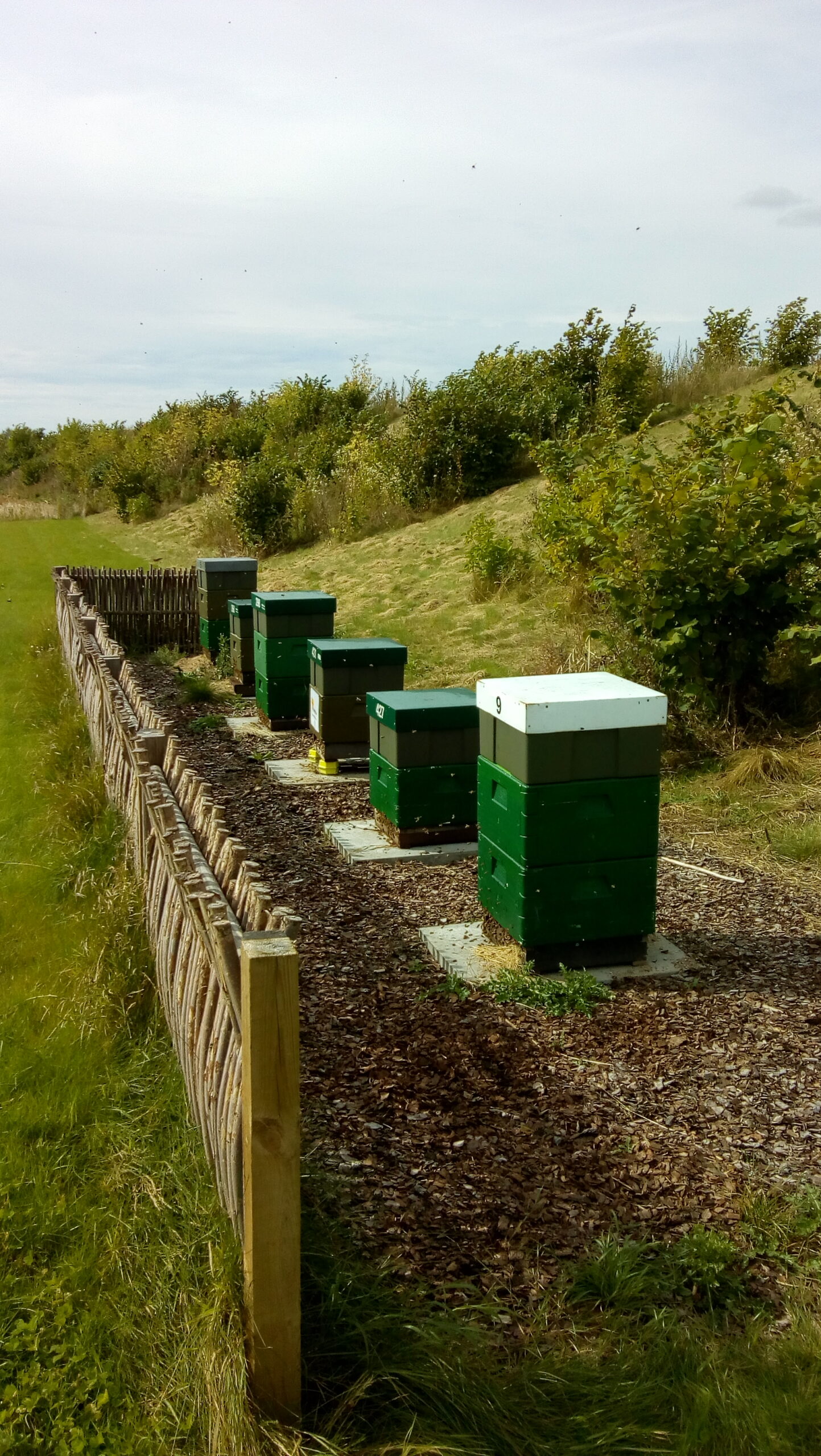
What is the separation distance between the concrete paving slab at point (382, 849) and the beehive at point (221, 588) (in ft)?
21.5

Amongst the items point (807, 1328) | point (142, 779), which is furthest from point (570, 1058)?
point (142, 779)

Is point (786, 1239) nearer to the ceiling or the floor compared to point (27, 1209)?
nearer to the floor

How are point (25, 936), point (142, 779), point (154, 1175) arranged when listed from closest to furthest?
point (154, 1175) < point (142, 779) < point (25, 936)

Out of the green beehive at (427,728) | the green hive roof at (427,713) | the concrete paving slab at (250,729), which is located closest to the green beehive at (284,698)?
the concrete paving slab at (250,729)

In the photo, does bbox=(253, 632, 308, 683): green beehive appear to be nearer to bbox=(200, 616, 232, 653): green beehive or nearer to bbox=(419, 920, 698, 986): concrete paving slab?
bbox=(200, 616, 232, 653): green beehive

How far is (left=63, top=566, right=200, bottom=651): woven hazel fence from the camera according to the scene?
16.2 m

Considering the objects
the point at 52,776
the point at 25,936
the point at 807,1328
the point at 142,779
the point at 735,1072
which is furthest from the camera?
the point at 52,776

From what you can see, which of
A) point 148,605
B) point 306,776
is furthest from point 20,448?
point 306,776

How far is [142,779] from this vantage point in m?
5.01

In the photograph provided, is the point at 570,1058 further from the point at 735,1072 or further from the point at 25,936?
the point at 25,936

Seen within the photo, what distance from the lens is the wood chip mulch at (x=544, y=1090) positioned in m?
3.63

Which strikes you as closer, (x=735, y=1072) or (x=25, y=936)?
(x=735, y=1072)

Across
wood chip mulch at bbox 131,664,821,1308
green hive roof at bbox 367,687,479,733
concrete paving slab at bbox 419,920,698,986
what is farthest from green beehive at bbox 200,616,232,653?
concrete paving slab at bbox 419,920,698,986

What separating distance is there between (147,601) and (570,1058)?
1308 centimetres
